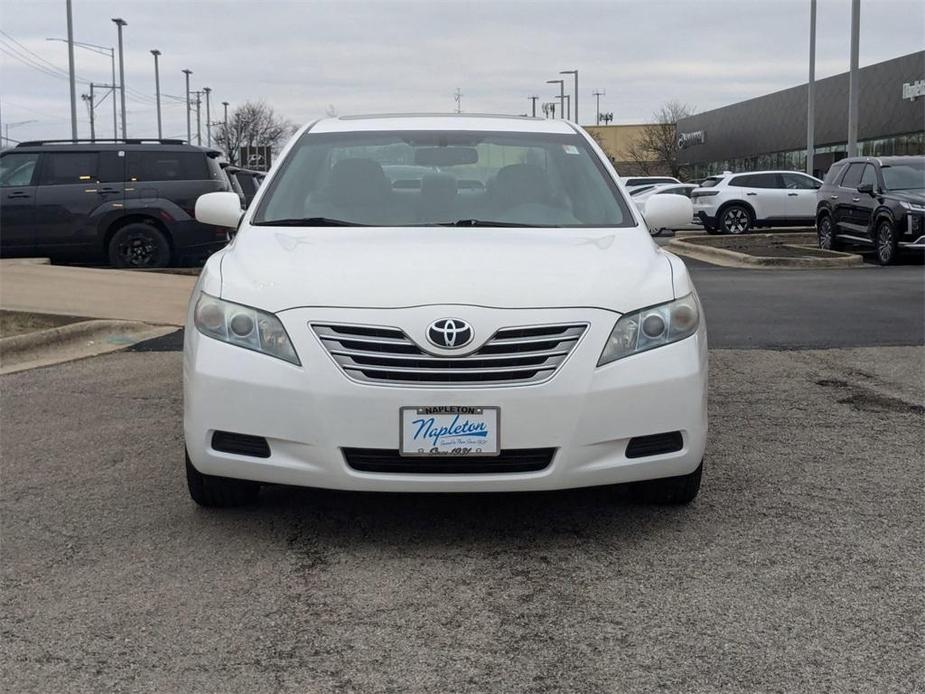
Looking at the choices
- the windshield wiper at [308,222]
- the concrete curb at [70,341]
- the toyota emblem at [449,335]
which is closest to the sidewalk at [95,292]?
the concrete curb at [70,341]

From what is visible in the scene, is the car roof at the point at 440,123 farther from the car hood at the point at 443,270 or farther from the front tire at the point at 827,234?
the front tire at the point at 827,234

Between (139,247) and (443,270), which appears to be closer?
(443,270)

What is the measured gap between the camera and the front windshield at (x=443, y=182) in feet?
17.2

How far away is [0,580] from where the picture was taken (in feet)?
12.7

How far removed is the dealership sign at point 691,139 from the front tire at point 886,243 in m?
56.4

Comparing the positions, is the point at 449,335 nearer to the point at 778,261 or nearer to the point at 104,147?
the point at 104,147

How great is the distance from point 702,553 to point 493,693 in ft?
4.46

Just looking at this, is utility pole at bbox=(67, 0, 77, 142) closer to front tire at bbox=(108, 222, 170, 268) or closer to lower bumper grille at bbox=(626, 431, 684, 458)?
front tire at bbox=(108, 222, 170, 268)

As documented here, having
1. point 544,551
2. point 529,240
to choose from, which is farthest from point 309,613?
point 529,240

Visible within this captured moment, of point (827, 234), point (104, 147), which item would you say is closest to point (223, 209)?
point (104, 147)

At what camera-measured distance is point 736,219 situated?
26.8 m

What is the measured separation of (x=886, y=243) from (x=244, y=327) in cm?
1518

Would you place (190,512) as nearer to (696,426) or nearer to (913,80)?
(696,426)

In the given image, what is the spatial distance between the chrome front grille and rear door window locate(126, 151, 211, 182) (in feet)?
36.7
